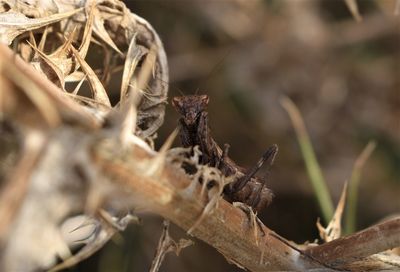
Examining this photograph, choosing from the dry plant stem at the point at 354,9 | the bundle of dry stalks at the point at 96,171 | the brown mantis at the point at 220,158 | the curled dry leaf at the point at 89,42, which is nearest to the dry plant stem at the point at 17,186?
the bundle of dry stalks at the point at 96,171

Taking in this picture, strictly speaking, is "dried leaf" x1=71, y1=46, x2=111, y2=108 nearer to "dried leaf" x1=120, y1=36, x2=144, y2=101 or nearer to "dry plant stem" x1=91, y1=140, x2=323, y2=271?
"dried leaf" x1=120, y1=36, x2=144, y2=101

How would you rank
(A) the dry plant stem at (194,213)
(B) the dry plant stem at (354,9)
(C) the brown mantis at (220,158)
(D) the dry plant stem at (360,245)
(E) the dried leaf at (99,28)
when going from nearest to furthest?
1. (A) the dry plant stem at (194,213)
2. (D) the dry plant stem at (360,245)
3. (E) the dried leaf at (99,28)
4. (C) the brown mantis at (220,158)
5. (B) the dry plant stem at (354,9)

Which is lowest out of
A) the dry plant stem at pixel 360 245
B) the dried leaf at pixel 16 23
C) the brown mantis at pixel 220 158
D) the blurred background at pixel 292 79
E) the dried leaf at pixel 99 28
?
the blurred background at pixel 292 79

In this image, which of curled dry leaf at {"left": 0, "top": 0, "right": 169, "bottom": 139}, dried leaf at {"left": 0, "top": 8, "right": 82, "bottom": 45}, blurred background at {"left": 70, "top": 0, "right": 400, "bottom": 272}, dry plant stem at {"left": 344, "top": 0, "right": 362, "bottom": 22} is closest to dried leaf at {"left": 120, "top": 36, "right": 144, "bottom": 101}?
curled dry leaf at {"left": 0, "top": 0, "right": 169, "bottom": 139}

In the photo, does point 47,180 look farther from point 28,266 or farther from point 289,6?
point 289,6

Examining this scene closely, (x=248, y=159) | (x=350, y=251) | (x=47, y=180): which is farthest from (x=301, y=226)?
(x=47, y=180)

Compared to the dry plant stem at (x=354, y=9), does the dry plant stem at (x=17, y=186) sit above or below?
above

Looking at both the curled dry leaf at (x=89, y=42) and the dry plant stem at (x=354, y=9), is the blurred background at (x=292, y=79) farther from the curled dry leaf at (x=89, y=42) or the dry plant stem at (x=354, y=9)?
the curled dry leaf at (x=89, y=42)
